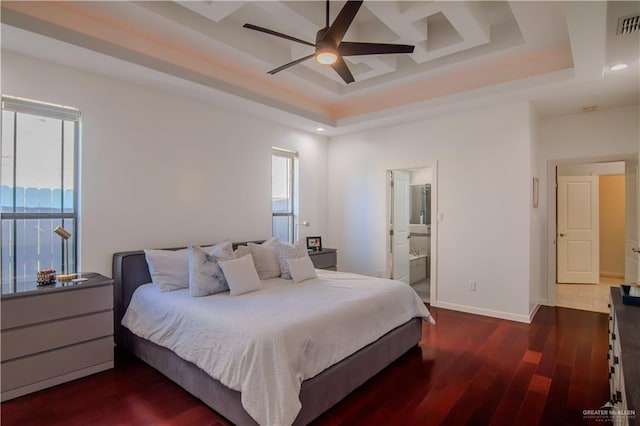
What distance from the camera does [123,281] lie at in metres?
3.23

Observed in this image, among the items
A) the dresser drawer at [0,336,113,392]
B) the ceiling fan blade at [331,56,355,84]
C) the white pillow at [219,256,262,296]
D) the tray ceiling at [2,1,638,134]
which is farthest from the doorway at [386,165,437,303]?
the dresser drawer at [0,336,113,392]

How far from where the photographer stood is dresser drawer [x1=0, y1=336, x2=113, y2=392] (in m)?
Answer: 2.42

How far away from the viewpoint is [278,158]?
17.3 ft

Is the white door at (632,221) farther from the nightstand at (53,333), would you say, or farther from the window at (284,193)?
the nightstand at (53,333)

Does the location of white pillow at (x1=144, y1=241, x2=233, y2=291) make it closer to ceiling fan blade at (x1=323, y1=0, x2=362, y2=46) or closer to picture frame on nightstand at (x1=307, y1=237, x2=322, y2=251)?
picture frame on nightstand at (x1=307, y1=237, x2=322, y2=251)

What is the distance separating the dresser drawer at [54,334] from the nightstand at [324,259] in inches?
104

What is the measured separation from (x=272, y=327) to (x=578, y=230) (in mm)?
6668

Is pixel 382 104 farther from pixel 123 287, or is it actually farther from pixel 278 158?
pixel 123 287

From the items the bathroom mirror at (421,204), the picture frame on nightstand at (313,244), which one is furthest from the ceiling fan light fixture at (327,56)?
the bathroom mirror at (421,204)

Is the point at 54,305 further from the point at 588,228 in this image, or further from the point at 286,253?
the point at 588,228

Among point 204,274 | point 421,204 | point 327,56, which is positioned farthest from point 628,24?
point 421,204

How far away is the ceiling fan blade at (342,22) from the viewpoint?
226cm

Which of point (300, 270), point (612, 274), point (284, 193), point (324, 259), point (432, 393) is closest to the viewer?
point (432, 393)

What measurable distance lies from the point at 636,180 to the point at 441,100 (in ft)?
8.71
